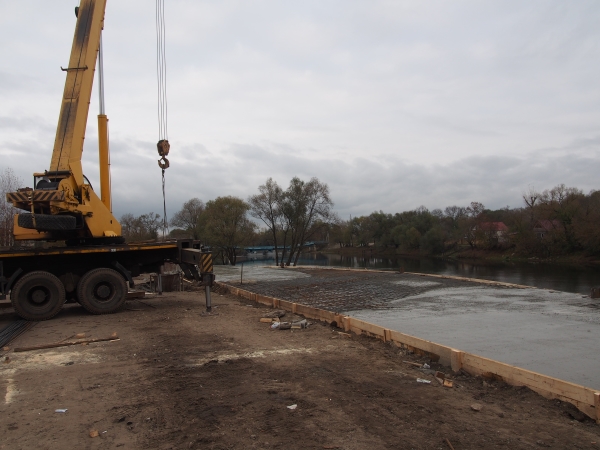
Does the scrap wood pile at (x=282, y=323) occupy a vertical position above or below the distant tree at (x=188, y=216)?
below

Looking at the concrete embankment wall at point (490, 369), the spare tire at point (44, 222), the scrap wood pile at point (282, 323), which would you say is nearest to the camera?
the concrete embankment wall at point (490, 369)

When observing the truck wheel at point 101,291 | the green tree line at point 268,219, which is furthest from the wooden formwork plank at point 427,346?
the green tree line at point 268,219

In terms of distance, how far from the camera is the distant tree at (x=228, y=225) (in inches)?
2339

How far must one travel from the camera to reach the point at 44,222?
1066 cm

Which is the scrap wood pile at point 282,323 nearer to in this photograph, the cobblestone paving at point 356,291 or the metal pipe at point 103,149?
the cobblestone paving at point 356,291

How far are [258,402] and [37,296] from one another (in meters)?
8.36

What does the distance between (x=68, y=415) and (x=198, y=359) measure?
8.01 ft

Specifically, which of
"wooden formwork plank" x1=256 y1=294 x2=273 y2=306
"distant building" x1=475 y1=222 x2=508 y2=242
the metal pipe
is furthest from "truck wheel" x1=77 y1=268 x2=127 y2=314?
"distant building" x1=475 y1=222 x2=508 y2=242

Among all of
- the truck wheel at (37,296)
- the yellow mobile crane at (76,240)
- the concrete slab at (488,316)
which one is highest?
the yellow mobile crane at (76,240)

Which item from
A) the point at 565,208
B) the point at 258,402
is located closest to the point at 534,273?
the point at 565,208

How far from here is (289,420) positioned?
4.63 meters

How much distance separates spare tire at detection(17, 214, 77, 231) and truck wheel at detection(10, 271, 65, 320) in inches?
47.7

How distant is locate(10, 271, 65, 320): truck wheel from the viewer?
10984mm

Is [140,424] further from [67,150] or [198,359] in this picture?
[67,150]
